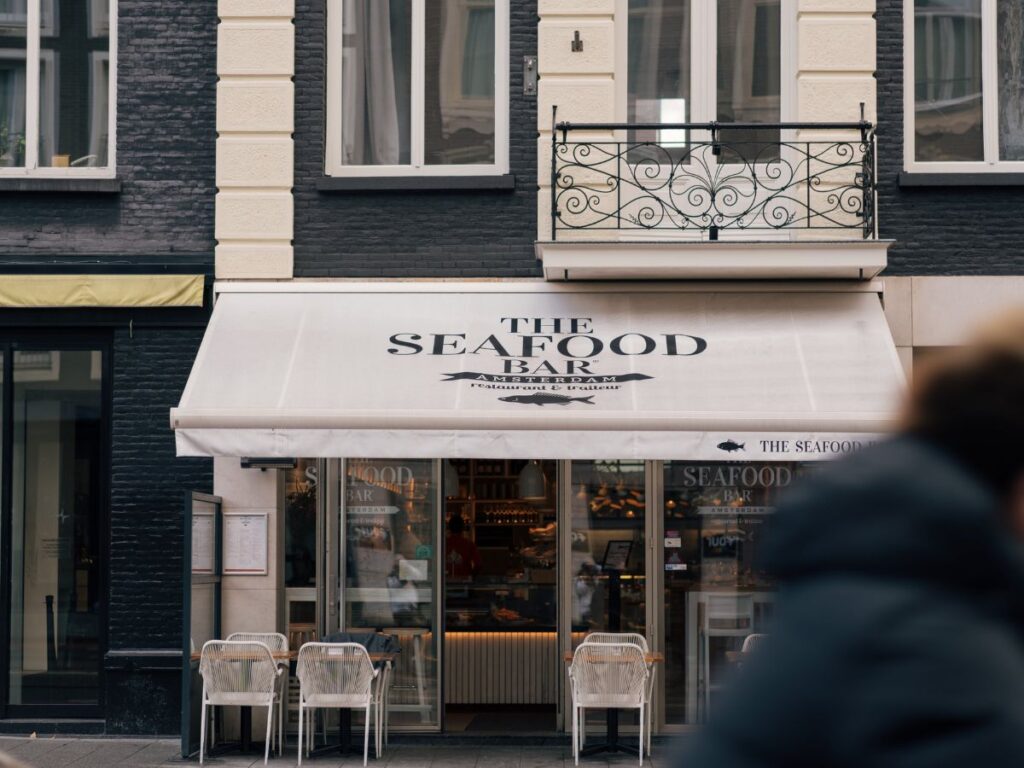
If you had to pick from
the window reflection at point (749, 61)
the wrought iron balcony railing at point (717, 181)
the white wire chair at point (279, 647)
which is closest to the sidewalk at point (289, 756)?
the white wire chair at point (279, 647)

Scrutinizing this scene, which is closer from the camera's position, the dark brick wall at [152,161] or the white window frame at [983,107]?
the white window frame at [983,107]

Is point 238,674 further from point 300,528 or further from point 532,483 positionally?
point 532,483

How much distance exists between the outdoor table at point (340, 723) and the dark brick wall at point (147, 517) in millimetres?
769

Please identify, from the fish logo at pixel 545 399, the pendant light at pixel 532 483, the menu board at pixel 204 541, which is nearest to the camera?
the fish logo at pixel 545 399

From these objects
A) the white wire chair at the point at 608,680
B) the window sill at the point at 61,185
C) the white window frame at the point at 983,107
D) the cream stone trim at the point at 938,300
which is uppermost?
the white window frame at the point at 983,107

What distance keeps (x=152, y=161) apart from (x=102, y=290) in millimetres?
1224

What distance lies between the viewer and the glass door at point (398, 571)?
41.3 feet

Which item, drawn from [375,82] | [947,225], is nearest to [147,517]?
[375,82]

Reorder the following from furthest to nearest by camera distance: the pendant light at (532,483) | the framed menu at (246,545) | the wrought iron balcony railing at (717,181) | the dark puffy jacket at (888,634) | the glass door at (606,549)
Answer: the pendant light at (532,483), the glass door at (606,549), the framed menu at (246,545), the wrought iron balcony railing at (717,181), the dark puffy jacket at (888,634)

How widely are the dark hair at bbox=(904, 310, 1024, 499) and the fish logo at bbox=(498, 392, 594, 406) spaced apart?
889 centimetres

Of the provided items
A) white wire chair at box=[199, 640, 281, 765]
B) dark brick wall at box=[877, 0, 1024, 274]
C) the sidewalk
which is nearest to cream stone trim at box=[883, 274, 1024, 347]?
dark brick wall at box=[877, 0, 1024, 274]

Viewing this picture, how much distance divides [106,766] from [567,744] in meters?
3.75

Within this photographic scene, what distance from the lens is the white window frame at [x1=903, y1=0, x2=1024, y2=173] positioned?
12430 mm

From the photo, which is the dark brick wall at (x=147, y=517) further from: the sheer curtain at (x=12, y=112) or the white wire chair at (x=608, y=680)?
the white wire chair at (x=608, y=680)
